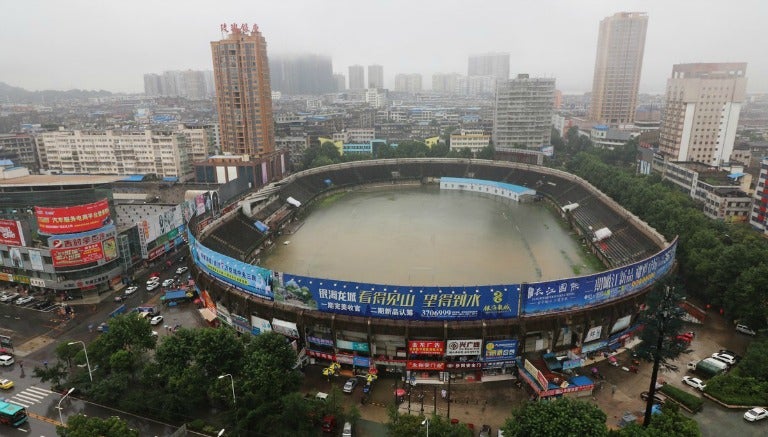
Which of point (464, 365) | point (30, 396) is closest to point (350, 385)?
point (464, 365)

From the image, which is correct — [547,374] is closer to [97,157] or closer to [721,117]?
[721,117]

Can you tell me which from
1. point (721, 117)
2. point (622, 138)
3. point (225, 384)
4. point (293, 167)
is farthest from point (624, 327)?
point (622, 138)

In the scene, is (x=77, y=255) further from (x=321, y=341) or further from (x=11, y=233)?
(x=321, y=341)

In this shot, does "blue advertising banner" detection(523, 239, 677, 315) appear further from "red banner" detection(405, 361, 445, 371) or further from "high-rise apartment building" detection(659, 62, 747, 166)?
"high-rise apartment building" detection(659, 62, 747, 166)

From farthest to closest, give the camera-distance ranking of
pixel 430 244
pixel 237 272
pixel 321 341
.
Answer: pixel 430 244
pixel 237 272
pixel 321 341

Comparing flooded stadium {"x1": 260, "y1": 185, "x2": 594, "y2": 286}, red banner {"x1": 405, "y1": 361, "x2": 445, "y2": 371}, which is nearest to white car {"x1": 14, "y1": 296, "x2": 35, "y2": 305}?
flooded stadium {"x1": 260, "y1": 185, "x2": 594, "y2": 286}

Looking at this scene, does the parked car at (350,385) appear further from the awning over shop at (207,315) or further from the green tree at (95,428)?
the awning over shop at (207,315)

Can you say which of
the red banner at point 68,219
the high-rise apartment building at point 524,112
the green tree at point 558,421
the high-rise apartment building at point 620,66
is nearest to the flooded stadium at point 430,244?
the red banner at point 68,219
